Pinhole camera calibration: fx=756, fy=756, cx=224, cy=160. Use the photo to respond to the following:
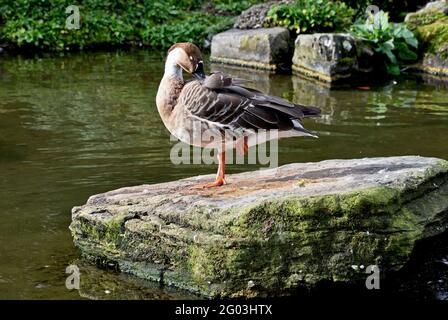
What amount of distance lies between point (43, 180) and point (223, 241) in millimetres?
3204

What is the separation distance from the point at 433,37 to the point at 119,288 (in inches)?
394

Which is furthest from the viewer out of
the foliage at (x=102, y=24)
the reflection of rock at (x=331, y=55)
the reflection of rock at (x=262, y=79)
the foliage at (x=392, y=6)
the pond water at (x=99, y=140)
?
the foliage at (x=392, y=6)

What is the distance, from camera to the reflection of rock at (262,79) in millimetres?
12264

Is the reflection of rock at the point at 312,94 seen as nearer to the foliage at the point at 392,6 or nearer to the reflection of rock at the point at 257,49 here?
the reflection of rock at the point at 257,49

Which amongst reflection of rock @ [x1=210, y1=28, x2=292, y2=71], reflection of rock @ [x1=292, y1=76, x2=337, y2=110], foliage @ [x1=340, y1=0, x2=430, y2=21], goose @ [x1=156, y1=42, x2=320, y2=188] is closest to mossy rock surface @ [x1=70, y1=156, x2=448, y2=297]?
goose @ [x1=156, y1=42, x2=320, y2=188]

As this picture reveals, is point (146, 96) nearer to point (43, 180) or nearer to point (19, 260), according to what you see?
point (43, 180)

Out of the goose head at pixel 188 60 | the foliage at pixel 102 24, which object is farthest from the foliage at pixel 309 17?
the goose head at pixel 188 60

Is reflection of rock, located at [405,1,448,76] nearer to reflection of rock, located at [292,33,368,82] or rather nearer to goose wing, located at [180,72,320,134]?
reflection of rock, located at [292,33,368,82]

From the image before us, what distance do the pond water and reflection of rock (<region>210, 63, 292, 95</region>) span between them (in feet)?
0.06

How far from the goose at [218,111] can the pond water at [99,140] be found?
1114 millimetres

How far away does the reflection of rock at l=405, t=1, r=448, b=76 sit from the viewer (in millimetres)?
13211

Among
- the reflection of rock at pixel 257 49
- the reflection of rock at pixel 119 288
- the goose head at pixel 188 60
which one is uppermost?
the goose head at pixel 188 60
